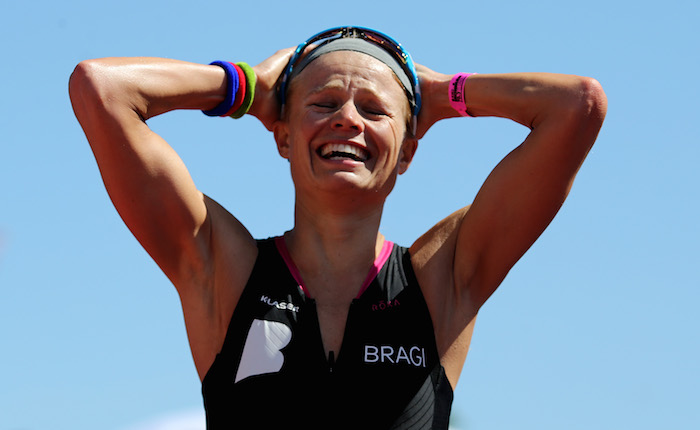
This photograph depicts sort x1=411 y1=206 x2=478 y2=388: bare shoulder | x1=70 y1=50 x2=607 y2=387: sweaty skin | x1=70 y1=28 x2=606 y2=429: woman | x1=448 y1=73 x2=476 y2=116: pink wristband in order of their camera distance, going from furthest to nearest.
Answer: x1=448 y1=73 x2=476 y2=116: pink wristband → x1=411 y1=206 x2=478 y2=388: bare shoulder → x1=70 y1=50 x2=607 y2=387: sweaty skin → x1=70 y1=28 x2=606 y2=429: woman

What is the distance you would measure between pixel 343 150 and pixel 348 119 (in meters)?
0.17

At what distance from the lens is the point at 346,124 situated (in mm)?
5301

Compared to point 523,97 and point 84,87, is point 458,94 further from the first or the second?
point 84,87

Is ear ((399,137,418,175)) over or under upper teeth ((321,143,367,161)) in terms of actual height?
over

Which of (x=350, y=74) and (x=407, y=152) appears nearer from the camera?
(x=350, y=74)

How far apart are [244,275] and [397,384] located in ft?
3.40

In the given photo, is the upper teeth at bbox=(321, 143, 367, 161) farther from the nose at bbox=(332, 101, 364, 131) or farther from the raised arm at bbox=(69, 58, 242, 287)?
the raised arm at bbox=(69, 58, 242, 287)

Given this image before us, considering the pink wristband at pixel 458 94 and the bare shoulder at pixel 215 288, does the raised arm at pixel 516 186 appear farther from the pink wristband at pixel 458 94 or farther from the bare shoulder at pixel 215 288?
the bare shoulder at pixel 215 288

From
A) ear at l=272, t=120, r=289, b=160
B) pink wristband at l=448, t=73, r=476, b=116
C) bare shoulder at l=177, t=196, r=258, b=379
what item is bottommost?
bare shoulder at l=177, t=196, r=258, b=379

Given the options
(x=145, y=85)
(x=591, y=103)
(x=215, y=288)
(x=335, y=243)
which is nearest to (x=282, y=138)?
(x=335, y=243)

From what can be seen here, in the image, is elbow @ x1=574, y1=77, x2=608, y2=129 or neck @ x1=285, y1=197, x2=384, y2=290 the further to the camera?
neck @ x1=285, y1=197, x2=384, y2=290

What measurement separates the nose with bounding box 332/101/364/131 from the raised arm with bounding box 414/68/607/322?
0.77 meters

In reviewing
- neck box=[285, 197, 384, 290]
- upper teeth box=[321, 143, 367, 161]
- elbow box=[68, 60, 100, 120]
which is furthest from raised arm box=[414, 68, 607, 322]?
elbow box=[68, 60, 100, 120]

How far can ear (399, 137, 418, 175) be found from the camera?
5.79 m
